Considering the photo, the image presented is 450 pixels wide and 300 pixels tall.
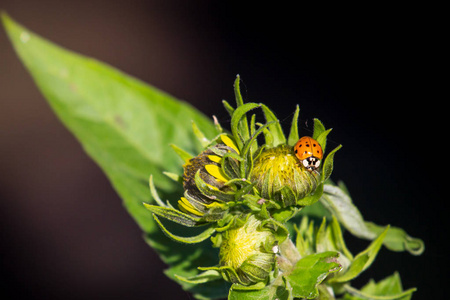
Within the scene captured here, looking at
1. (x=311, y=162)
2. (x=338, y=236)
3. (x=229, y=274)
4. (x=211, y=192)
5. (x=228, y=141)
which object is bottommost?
(x=338, y=236)

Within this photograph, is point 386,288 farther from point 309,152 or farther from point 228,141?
point 228,141

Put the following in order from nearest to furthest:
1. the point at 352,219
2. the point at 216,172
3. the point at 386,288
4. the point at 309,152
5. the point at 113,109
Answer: the point at 309,152 → the point at 216,172 → the point at 352,219 → the point at 386,288 → the point at 113,109

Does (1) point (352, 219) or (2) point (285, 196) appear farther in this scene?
(1) point (352, 219)

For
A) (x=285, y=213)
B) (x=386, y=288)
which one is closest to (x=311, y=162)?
(x=285, y=213)

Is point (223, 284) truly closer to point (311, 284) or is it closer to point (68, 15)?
point (311, 284)

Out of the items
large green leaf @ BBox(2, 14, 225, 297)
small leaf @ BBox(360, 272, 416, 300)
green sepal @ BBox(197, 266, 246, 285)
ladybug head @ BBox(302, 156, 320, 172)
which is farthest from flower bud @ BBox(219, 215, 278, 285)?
large green leaf @ BBox(2, 14, 225, 297)

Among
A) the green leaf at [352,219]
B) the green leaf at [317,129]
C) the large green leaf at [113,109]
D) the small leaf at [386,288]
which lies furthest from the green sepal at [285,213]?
the large green leaf at [113,109]
